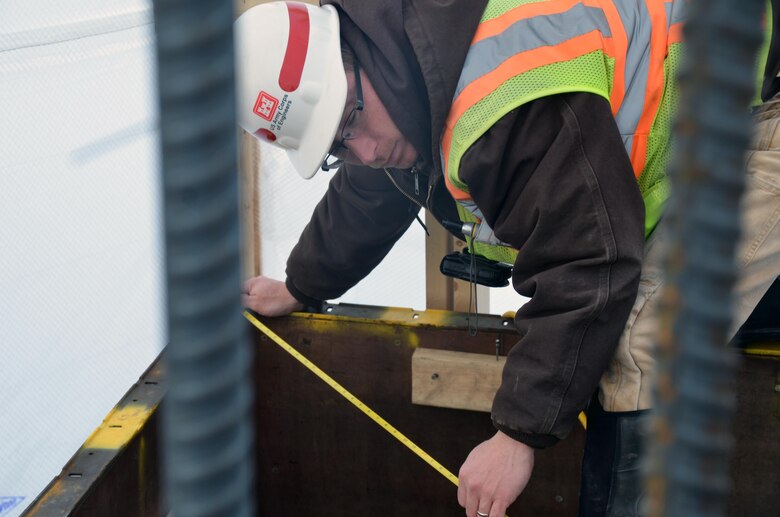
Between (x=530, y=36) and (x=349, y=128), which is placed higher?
(x=530, y=36)

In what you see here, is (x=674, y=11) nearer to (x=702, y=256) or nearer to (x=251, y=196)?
(x=251, y=196)

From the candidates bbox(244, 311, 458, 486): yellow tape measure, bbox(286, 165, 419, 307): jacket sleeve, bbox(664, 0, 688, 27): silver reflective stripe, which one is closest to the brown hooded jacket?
bbox(664, 0, 688, 27): silver reflective stripe

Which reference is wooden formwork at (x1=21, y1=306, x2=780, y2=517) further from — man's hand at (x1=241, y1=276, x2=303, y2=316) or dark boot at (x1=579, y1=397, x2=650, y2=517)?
dark boot at (x1=579, y1=397, x2=650, y2=517)

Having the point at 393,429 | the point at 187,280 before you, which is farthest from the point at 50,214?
the point at 187,280

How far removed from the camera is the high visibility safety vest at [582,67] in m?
1.35

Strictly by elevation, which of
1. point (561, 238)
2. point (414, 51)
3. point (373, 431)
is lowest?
point (373, 431)

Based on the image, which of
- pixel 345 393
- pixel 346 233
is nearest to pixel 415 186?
pixel 346 233

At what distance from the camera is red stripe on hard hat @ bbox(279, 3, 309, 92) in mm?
1574

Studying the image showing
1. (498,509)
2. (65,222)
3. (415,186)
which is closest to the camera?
(498,509)

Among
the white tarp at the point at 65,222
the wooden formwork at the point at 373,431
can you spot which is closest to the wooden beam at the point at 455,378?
the wooden formwork at the point at 373,431

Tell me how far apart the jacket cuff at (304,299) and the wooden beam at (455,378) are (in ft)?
0.90

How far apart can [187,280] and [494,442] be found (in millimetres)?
1243

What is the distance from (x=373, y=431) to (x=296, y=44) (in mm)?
969

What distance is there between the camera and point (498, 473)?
1459 millimetres
